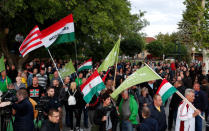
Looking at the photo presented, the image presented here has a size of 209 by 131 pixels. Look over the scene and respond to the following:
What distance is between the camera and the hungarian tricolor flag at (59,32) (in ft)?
24.7

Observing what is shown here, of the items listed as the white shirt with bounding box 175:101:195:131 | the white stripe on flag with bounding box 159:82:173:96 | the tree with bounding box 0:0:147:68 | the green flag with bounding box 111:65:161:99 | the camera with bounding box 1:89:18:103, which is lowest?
the white shirt with bounding box 175:101:195:131

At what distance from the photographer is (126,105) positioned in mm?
5504

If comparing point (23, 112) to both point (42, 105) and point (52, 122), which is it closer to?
point (42, 105)

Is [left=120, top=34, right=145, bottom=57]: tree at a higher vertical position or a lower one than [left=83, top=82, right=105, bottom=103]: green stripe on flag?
higher

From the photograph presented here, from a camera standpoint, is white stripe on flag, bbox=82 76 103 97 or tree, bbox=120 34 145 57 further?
tree, bbox=120 34 145 57

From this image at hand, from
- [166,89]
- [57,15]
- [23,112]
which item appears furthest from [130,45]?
[23,112]

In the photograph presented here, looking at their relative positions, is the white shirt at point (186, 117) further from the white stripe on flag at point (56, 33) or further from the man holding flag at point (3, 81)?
the man holding flag at point (3, 81)

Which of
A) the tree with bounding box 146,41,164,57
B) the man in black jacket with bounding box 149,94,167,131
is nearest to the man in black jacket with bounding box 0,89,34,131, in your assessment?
the man in black jacket with bounding box 149,94,167,131

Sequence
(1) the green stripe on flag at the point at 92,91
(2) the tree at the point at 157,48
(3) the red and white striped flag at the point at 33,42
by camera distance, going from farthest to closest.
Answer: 1. (2) the tree at the point at 157,48
2. (3) the red and white striped flag at the point at 33,42
3. (1) the green stripe on flag at the point at 92,91

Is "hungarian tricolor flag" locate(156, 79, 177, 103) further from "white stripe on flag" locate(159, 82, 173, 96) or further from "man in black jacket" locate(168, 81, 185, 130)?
"man in black jacket" locate(168, 81, 185, 130)

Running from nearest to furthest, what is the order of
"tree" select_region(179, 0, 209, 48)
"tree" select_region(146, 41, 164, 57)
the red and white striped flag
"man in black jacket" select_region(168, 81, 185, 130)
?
"man in black jacket" select_region(168, 81, 185, 130) < the red and white striped flag < "tree" select_region(179, 0, 209, 48) < "tree" select_region(146, 41, 164, 57)

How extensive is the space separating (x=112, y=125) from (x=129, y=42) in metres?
39.9

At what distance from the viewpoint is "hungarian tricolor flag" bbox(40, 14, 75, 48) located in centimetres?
753

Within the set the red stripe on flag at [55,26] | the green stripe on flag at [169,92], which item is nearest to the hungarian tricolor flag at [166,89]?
the green stripe on flag at [169,92]
